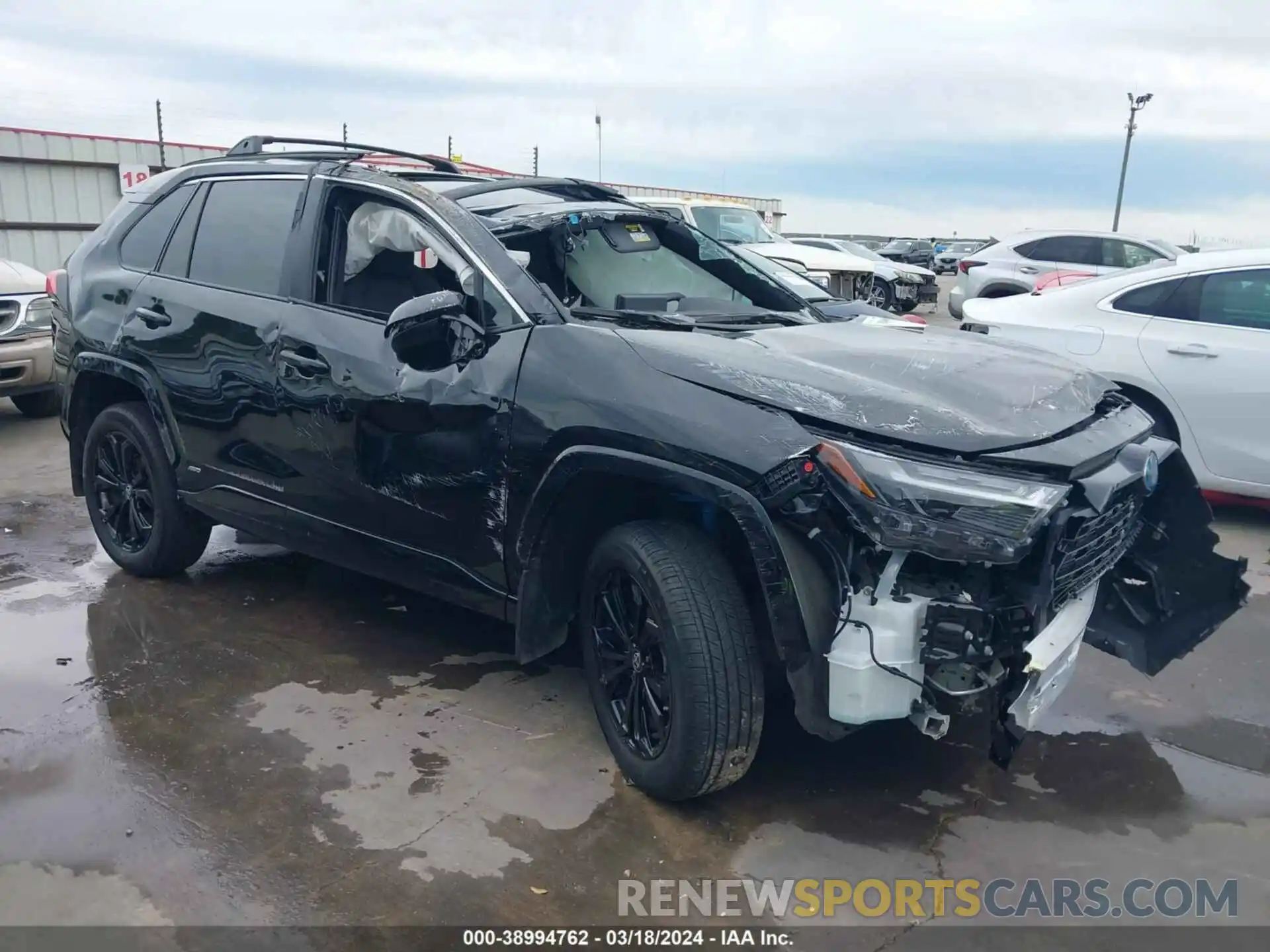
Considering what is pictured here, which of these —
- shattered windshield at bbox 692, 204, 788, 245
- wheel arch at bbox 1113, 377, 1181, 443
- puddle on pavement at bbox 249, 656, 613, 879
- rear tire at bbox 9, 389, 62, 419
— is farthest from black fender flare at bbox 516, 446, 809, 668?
shattered windshield at bbox 692, 204, 788, 245

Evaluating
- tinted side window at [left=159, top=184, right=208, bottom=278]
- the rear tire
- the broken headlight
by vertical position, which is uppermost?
tinted side window at [left=159, top=184, right=208, bottom=278]

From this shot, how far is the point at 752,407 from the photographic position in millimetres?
2850

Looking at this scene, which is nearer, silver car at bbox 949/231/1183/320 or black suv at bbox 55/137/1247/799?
black suv at bbox 55/137/1247/799

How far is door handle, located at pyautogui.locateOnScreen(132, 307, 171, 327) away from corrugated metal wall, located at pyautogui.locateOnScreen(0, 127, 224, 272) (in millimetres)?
15373

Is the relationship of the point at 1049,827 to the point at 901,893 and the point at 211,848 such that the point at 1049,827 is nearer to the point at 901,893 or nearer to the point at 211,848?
the point at 901,893

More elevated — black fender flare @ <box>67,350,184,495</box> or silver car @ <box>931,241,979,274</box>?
black fender flare @ <box>67,350,184,495</box>

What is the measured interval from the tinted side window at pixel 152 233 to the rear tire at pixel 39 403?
4.73 m

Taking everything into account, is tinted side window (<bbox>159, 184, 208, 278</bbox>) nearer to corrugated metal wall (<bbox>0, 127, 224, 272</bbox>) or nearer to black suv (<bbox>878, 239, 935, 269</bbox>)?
corrugated metal wall (<bbox>0, 127, 224, 272</bbox>)

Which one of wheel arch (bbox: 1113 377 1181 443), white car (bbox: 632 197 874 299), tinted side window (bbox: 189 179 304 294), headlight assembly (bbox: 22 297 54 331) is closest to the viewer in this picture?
tinted side window (bbox: 189 179 304 294)

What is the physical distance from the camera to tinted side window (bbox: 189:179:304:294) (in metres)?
4.17

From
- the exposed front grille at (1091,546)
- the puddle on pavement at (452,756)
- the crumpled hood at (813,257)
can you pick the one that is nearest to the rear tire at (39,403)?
the puddle on pavement at (452,756)

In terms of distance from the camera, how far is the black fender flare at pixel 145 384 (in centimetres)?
454

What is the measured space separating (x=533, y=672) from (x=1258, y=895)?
2.39 metres

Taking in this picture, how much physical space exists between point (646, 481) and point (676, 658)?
51 cm
